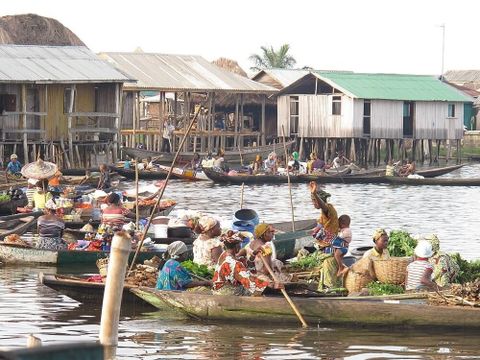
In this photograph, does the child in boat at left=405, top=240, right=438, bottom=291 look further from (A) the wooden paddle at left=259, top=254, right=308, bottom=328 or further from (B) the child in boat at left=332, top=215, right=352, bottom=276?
(B) the child in boat at left=332, top=215, right=352, bottom=276

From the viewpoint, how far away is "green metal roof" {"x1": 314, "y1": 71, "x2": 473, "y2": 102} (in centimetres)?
4794

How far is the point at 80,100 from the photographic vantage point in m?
38.4

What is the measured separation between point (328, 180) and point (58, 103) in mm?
8810

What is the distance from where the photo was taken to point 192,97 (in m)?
51.3

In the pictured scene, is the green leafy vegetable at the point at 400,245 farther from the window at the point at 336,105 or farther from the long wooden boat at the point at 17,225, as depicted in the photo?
the window at the point at 336,105

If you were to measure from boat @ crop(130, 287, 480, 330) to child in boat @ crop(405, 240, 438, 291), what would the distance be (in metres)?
0.33

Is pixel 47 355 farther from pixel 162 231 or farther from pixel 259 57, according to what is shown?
pixel 259 57

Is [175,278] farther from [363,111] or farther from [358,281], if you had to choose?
[363,111]

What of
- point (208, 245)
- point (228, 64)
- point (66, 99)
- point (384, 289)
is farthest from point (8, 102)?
point (228, 64)

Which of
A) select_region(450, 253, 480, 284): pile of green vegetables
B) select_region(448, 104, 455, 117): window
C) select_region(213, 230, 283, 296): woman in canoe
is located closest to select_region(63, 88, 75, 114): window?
select_region(448, 104, 455, 117): window

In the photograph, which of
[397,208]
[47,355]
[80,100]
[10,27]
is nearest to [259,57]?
[10,27]

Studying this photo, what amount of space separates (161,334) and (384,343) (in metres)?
2.19

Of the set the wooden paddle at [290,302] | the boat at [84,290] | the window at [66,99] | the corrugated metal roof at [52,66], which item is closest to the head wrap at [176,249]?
the boat at [84,290]

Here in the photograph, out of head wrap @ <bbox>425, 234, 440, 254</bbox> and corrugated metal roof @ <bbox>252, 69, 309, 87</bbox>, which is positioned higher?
corrugated metal roof @ <bbox>252, 69, 309, 87</bbox>
